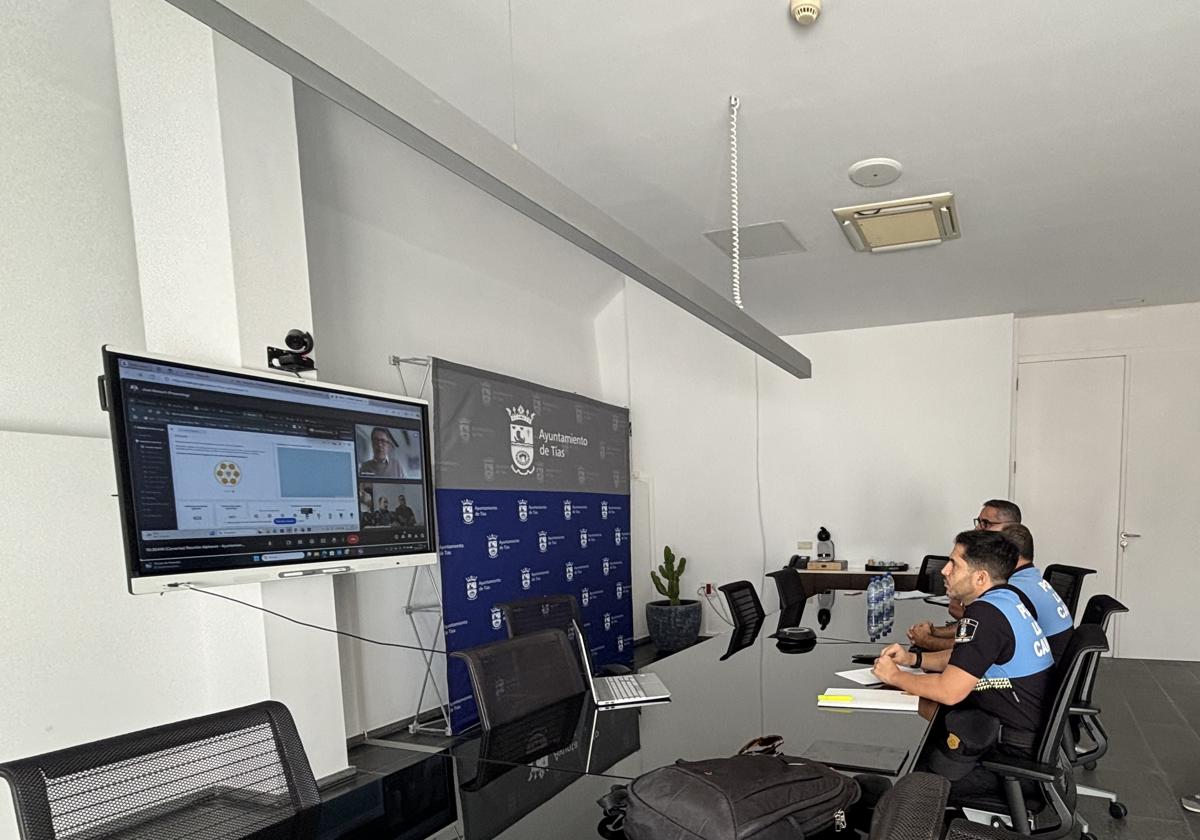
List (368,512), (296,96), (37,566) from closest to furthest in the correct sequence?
(37,566) → (368,512) → (296,96)

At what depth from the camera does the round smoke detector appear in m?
3.26

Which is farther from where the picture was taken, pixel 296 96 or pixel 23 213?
pixel 296 96

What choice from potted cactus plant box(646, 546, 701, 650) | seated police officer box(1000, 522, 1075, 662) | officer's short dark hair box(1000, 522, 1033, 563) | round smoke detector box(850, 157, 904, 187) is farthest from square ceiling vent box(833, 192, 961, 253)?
potted cactus plant box(646, 546, 701, 650)

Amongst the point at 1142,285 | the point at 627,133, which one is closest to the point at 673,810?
the point at 627,133

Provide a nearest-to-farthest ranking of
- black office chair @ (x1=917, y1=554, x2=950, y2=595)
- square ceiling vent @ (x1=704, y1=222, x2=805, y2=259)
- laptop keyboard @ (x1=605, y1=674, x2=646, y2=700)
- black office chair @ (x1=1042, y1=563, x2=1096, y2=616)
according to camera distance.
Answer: laptop keyboard @ (x1=605, y1=674, x2=646, y2=700) < black office chair @ (x1=1042, y1=563, x2=1096, y2=616) < square ceiling vent @ (x1=704, y1=222, x2=805, y2=259) < black office chair @ (x1=917, y1=554, x2=950, y2=595)

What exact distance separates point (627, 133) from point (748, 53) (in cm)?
71

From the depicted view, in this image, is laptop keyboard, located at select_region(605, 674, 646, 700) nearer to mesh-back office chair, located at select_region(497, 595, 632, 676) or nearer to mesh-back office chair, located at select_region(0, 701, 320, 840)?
mesh-back office chair, located at select_region(497, 595, 632, 676)

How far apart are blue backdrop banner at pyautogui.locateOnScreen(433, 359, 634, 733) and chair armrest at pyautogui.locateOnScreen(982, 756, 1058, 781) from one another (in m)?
2.66

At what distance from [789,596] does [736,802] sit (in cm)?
336

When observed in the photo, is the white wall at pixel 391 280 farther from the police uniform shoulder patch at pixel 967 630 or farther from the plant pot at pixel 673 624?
the police uniform shoulder patch at pixel 967 630

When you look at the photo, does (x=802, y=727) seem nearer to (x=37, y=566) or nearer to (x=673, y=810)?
(x=673, y=810)

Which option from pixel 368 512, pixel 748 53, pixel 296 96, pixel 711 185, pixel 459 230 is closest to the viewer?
pixel 748 53

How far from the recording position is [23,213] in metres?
2.41

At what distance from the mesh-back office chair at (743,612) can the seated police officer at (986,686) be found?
1136 millimetres
